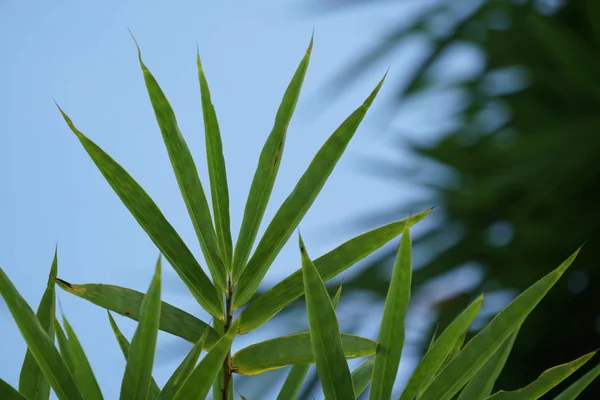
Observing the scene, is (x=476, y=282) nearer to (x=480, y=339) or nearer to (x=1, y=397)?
(x=480, y=339)

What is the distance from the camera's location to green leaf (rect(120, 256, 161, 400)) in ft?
1.30

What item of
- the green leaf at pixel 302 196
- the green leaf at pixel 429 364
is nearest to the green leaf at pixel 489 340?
the green leaf at pixel 429 364

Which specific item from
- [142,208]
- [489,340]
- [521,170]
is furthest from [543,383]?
[521,170]

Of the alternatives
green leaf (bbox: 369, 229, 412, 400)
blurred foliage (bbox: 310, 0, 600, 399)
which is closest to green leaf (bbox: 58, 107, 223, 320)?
green leaf (bbox: 369, 229, 412, 400)

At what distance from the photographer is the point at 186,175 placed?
1.69ft

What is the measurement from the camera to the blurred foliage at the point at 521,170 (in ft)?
4.43

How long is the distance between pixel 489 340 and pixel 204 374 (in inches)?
6.4

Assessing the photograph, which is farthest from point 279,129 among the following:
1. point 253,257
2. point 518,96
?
point 518,96

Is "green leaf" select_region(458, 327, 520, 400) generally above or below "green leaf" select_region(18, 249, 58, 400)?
below

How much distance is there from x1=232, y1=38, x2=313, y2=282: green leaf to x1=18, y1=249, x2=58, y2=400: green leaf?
0.38ft

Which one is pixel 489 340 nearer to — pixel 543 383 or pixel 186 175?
pixel 543 383

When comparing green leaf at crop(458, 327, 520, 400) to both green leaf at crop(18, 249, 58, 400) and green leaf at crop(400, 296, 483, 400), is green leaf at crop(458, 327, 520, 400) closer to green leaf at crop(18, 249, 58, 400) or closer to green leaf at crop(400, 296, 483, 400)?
green leaf at crop(400, 296, 483, 400)

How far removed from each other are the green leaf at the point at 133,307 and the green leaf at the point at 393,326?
104 mm

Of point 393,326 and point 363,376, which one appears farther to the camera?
point 363,376
